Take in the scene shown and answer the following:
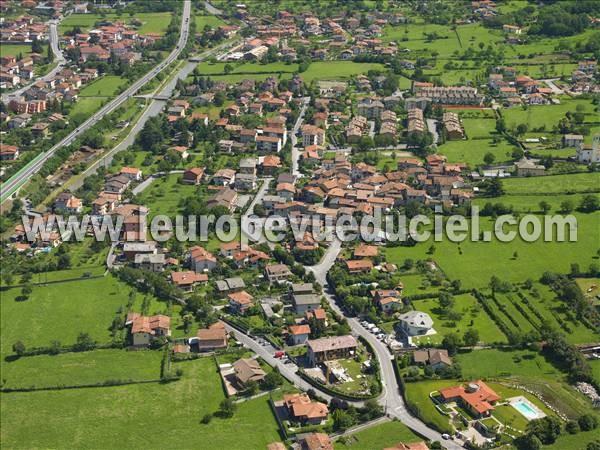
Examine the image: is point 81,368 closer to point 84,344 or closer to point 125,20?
point 84,344

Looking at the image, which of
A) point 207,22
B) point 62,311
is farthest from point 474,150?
point 207,22

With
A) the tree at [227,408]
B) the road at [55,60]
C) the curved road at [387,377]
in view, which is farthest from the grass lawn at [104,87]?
the tree at [227,408]

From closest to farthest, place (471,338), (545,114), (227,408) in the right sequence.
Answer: (227,408)
(471,338)
(545,114)

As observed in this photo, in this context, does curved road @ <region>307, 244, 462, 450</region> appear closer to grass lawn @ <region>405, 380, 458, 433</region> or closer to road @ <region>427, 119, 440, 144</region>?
grass lawn @ <region>405, 380, 458, 433</region>

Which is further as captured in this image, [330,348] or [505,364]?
[330,348]

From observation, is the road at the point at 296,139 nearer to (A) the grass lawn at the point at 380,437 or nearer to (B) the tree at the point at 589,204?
(B) the tree at the point at 589,204

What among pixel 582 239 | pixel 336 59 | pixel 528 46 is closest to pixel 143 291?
pixel 582 239

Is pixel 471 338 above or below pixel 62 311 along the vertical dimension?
below

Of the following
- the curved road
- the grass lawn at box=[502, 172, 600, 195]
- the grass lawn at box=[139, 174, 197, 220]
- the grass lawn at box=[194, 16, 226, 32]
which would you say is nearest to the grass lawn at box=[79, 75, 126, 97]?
the grass lawn at box=[194, 16, 226, 32]
